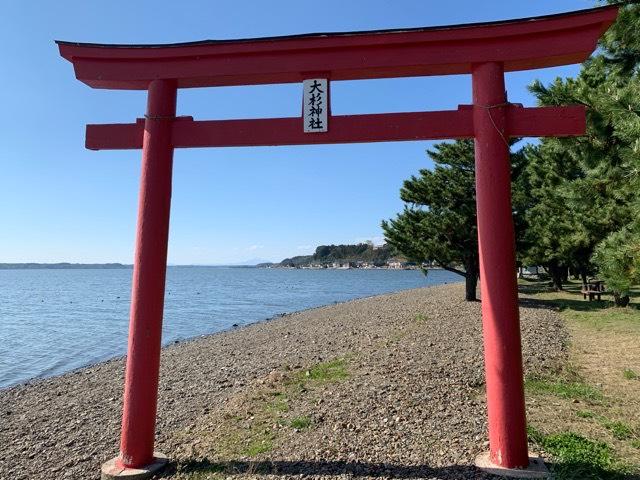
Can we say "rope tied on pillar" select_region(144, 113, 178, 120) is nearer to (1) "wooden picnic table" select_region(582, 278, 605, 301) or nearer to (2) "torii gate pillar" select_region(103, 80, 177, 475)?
(2) "torii gate pillar" select_region(103, 80, 177, 475)

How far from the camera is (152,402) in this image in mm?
4418

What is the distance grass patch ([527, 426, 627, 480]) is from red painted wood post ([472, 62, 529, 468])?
38cm

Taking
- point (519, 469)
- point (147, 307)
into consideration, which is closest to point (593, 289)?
point (519, 469)

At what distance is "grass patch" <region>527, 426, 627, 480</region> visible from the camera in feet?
12.8

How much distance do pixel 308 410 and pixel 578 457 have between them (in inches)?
124

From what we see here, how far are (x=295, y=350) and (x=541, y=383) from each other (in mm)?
Answer: 7484

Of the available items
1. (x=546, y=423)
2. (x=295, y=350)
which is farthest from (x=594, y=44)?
(x=295, y=350)

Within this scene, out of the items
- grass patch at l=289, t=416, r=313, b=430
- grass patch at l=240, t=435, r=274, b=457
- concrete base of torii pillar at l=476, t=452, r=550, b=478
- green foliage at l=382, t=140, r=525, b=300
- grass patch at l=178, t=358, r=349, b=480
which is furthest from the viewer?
green foliage at l=382, t=140, r=525, b=300

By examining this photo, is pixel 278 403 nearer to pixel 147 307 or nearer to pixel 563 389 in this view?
pixel 147 307

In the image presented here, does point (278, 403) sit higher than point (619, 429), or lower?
lower

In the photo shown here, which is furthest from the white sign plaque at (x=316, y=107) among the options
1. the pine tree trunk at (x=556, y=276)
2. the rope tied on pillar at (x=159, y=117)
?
the pine tree trunk at (x=556, y=276)

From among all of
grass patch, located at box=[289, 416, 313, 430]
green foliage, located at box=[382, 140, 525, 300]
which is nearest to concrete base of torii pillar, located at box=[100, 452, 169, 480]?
grass patch, located at box=[289, 416, 313, 430]

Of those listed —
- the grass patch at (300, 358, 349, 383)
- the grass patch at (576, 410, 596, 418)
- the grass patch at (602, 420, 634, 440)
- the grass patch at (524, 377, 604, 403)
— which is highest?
the grass patch at (524, 377, 604, 403)

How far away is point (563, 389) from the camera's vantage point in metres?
6.57
